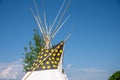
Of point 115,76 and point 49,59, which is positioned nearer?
point 49,59

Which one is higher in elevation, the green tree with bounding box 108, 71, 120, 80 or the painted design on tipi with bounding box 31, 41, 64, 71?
the green tree with bounding box 108, 71, 120, 80

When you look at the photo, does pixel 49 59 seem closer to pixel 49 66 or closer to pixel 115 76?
pixel 49 66

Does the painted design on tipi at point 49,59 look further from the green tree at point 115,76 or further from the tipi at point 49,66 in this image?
the green tree at point 115,76

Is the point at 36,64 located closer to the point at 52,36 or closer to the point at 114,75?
the point at 52,36

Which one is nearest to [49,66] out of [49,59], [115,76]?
[49,59]

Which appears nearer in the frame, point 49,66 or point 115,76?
point 49,66

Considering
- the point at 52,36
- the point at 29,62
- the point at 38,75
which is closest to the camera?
the point at 38,75

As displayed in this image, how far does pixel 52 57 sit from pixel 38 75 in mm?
1726

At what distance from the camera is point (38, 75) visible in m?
18.6

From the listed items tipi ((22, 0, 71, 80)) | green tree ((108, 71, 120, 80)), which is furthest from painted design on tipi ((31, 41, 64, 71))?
green tree ((108, 71, 120, 80))

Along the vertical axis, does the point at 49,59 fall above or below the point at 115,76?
below

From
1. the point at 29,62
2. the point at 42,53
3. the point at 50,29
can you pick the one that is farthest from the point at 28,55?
the point at 42,53

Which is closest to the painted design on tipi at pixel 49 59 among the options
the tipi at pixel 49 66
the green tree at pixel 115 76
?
the tipi at pixel 49 66

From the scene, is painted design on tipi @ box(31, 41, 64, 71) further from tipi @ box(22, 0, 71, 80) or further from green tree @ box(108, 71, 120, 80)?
green tree @ box(108, 71, 120, 80)
